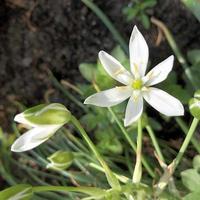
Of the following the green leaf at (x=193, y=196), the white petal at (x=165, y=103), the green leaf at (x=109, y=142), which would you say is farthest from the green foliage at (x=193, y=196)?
the green leaf at (x=109, y=142)

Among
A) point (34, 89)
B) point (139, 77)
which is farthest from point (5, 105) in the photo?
point (139, 77)

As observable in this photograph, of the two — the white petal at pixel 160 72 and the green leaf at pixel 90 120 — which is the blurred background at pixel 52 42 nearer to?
the green leaf at pixel 90 120

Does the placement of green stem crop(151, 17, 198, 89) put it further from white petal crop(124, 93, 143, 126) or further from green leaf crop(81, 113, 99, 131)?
white petal crop(124, 93, 143, 126)

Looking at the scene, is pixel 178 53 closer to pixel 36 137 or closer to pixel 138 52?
pixel 138 52

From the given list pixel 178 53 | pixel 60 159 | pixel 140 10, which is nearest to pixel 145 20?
pixel 140 10

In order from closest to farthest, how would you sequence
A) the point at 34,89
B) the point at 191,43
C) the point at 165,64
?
the point at 165,64 → the point at 191,43 → the point at 34,89

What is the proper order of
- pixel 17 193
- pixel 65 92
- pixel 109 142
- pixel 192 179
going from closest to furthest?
pixel 17 193
pixel 192 179
pixel 109 142
pixel 65 92

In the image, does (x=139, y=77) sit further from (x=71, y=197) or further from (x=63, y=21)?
(x=63, y=21)
